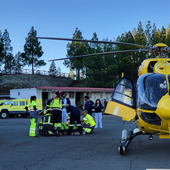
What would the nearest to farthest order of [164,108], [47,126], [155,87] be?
[164,108], [155,87], [47,126]

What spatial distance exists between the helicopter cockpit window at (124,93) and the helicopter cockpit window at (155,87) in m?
0.76

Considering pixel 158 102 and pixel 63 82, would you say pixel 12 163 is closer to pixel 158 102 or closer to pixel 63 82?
pixel 158 102

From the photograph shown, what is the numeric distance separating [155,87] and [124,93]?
1137mm

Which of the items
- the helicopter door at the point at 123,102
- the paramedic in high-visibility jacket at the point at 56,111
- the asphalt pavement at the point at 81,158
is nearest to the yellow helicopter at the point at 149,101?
the helicopter door at the point at 123,102

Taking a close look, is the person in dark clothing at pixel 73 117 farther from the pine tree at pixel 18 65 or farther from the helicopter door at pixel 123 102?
the pine tree at pixel 18 65

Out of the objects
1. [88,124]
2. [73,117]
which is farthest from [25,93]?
[73,117]

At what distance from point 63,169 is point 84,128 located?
7029 mm

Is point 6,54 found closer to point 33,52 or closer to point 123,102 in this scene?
point 33,52

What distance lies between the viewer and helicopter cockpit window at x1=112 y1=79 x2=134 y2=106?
7219mm

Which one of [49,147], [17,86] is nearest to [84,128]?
[49,147]

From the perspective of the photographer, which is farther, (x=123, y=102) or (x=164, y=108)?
(x=123, y=102)

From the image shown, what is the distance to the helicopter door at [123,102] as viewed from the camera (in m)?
7.02

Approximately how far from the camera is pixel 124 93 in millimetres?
7434

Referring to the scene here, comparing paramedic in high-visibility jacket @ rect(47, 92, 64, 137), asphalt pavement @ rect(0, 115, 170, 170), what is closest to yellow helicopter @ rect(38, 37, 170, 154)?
asphalt pavement @ rect(0, 115, 170, 170)
